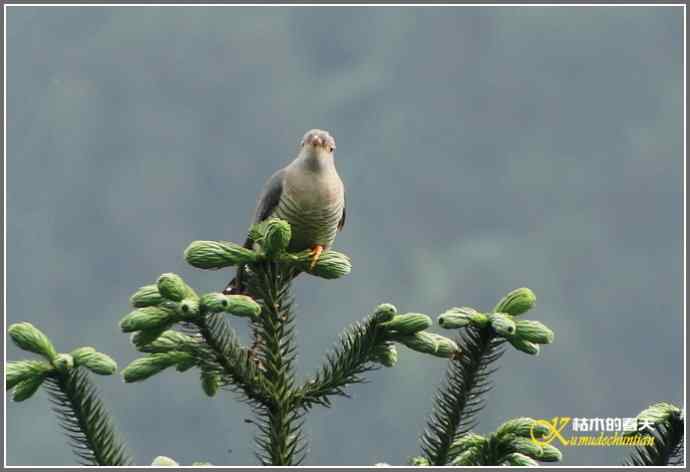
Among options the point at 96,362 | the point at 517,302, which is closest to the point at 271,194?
the point at 517,302

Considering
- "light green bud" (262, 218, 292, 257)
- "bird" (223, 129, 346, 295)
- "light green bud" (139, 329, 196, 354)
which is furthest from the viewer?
"bird" (223, 129, 346, 295)

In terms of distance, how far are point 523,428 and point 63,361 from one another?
2.13m

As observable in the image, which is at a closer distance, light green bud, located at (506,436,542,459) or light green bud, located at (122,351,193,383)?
light green bud, located at (506,436,542,459)

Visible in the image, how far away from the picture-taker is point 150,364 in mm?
5430

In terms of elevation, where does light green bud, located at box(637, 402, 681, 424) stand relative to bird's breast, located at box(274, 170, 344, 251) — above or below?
below

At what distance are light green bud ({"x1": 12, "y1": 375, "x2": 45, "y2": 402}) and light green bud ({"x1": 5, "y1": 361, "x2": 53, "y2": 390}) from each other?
1 cm

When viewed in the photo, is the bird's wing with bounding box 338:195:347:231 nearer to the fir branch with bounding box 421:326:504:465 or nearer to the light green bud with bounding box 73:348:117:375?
the fir branch with bounding box 421:326:504:465

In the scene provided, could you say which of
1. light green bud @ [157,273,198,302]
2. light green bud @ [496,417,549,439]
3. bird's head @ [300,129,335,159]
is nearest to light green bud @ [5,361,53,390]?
light green bud @ [157,273,198,302]

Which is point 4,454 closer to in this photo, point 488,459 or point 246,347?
point 246,347

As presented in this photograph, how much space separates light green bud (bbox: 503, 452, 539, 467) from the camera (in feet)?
16.9

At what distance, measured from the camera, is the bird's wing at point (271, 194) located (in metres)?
8.20

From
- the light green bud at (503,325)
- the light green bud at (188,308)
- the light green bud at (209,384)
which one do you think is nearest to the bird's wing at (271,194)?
the light green bud at (209,384)

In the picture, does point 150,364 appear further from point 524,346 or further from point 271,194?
point 271,194

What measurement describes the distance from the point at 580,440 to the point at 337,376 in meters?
1.26
